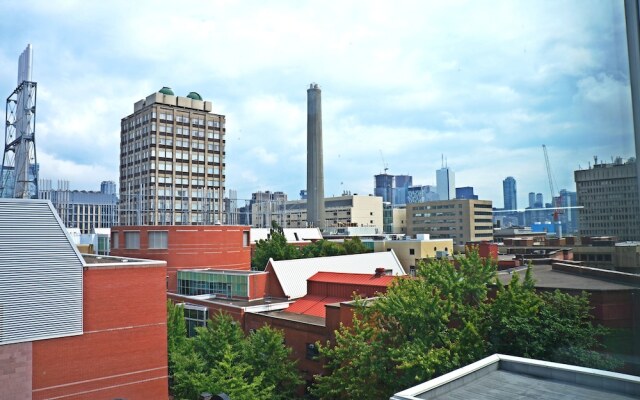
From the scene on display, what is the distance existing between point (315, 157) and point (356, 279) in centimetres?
7564

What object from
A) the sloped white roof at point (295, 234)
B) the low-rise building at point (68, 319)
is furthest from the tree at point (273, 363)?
the sloped white roof at point (295, 234)

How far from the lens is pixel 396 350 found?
16.5m

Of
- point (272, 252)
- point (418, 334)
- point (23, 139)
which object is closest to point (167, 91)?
point (272, 252)

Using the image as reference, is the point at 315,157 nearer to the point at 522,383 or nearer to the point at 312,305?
the point at 312,305

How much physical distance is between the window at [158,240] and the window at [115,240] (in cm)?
369

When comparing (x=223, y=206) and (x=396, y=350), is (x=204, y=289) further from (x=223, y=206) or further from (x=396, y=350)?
(x=223, y=206)

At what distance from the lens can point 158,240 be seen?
140 feet

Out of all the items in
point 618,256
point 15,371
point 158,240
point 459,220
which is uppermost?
point 459,220

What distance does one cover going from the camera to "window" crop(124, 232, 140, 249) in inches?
1684

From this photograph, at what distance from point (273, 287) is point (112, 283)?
60.0ft

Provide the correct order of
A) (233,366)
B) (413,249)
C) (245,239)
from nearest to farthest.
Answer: (233,366), (245,239), (413,249)

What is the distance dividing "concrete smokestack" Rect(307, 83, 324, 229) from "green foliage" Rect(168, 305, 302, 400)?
8264 cm

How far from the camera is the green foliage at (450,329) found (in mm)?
15266

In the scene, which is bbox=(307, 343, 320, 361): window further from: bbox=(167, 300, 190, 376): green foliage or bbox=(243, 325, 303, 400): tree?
bbox=(167, 300, 190, 376): green foliage
